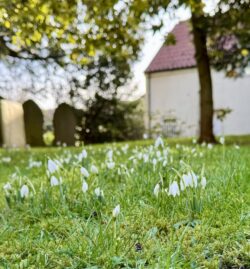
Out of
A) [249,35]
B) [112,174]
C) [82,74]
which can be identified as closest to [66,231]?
[112,174]

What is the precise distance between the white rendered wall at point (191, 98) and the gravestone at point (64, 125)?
946cm

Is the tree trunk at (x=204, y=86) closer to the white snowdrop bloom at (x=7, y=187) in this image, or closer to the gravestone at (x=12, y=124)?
the gravestone at (x=12, y=124)

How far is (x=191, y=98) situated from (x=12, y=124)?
50.9ft

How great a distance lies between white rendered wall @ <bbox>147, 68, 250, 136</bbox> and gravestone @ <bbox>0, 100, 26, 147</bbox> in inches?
459

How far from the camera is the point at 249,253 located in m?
2.76

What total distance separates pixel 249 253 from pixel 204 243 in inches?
12.2

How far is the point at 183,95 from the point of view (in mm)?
29781

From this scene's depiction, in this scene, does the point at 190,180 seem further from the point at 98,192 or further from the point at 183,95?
the point at 183,95

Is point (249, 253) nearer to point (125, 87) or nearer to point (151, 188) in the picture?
point (151, 188)

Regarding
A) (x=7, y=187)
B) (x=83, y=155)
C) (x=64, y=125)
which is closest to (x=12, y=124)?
(x=64, y=125)

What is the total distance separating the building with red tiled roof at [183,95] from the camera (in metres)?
27.5

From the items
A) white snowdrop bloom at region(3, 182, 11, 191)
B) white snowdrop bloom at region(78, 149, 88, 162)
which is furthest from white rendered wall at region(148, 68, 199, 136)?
white snowdrop bloom at region(3, 182, 11, 191)

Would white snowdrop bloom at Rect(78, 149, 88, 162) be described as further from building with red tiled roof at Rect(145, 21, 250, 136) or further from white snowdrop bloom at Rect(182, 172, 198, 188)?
building with red tiled roof at Rect(145, 21, 250, 136)

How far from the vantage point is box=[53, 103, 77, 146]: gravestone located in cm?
1845
